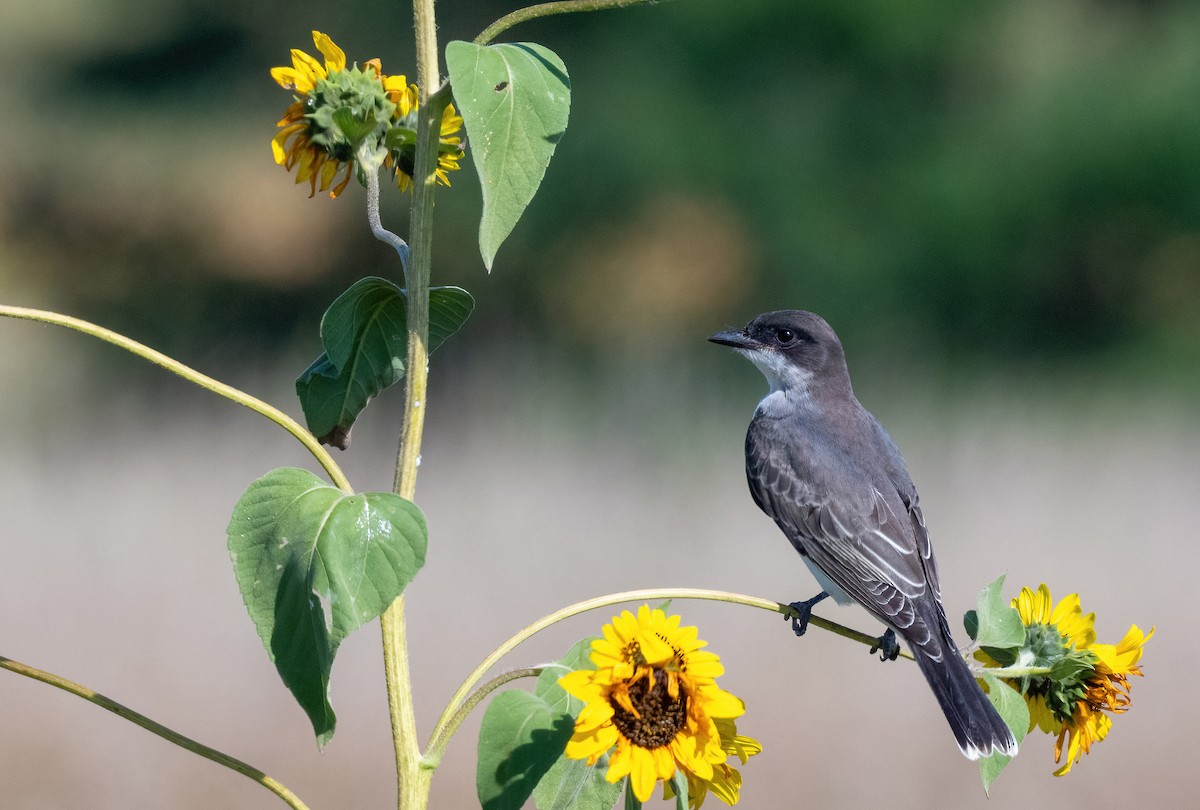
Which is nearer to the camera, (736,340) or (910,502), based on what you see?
(910,502)

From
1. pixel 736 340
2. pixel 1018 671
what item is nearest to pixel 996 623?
pixel 1018 671

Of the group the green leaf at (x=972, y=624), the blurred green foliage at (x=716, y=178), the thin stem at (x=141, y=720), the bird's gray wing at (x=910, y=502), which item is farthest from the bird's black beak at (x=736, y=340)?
the blurred green foliage at (x=716, y=178)

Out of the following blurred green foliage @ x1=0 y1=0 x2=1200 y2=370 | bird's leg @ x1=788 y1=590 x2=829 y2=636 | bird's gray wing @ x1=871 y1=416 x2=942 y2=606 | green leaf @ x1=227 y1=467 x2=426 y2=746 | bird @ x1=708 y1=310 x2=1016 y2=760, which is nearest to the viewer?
green leaf @ x1=227 y1=467 x2=426 y2=746

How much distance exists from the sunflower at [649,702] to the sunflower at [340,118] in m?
0.82

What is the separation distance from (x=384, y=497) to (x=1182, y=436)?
1328cm

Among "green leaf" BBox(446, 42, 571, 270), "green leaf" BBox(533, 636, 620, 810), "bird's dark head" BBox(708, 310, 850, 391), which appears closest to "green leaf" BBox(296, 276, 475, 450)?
"green leaf" BBox(446, 42, 571, 270)

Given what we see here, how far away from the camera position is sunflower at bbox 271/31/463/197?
2.18 m

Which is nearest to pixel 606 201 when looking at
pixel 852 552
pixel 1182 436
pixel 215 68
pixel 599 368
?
pixel 599 368

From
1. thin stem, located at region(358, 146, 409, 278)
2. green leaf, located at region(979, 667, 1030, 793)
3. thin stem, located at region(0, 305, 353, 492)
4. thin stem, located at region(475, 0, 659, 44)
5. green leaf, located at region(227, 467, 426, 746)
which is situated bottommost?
green leaf, located at region(979, 667, 1030, 793)

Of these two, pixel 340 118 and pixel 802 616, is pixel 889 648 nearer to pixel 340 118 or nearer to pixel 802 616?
pixel 802 616

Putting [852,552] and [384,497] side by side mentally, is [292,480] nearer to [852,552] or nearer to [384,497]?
[384,497]

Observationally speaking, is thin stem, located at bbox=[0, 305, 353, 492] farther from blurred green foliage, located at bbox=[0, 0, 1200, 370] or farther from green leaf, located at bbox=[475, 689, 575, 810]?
blurred green foliage, located at bbox=[0, 0, 1200, 370]

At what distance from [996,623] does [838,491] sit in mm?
1951

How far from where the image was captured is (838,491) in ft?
14.0
